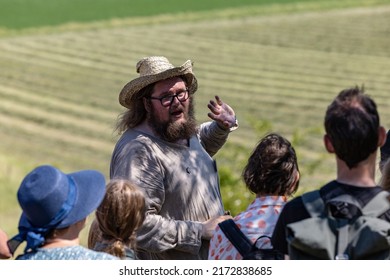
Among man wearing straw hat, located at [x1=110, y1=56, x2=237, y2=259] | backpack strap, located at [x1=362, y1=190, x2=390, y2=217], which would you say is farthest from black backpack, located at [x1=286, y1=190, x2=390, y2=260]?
man wearing straw hat, located at [x1=110, y1=56, x2=237, y2=259]

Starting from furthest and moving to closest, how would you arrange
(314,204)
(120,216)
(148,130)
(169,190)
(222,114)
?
(222,114) → (148,130) → (169,190) → (120,216) → (314,204)

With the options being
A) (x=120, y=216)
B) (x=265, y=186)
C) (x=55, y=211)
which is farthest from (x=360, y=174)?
(x=55, y=211)

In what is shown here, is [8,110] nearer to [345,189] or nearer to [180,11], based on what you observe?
[180,11]

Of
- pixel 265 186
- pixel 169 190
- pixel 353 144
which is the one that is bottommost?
pixel 169 190

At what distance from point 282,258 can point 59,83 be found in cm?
2282

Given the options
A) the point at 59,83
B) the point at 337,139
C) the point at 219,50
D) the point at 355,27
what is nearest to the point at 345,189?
the point at 337,139

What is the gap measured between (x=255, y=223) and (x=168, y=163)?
3.20 ft

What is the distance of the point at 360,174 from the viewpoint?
12.4 feet

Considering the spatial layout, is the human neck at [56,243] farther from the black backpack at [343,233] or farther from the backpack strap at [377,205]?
the backpack strap at [377,205]

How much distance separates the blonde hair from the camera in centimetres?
404

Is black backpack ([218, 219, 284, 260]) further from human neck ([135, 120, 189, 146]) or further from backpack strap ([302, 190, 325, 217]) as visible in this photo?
human neck ([135, 120, 189, 146])

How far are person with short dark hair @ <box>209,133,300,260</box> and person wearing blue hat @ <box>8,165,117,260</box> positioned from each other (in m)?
0.75

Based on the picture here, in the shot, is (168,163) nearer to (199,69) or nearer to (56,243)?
(56,243)

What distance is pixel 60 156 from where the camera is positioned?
20297 millimetres
